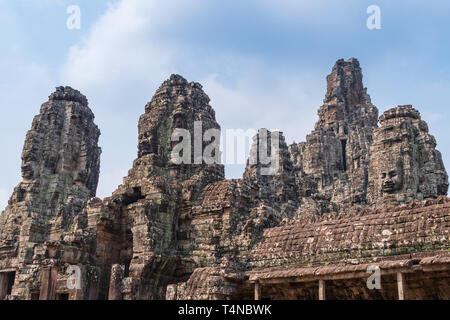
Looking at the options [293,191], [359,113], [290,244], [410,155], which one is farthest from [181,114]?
[359,113]

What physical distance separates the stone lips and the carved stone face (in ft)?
0.18

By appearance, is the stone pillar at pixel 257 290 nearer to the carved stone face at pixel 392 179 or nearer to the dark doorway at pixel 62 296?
the dark doorway at pixel 62 296

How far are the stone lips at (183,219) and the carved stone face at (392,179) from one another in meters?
0.06

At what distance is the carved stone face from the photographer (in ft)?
97.9

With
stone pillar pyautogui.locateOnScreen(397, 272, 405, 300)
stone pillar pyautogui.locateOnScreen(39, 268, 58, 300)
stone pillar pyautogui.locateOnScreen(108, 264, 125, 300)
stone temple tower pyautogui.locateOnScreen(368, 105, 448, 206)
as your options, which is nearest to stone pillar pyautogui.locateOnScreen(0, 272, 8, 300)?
stone pillar pyautogui.locateOnScreen(39, 268, 58, 300)

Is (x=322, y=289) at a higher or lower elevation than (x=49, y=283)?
lower

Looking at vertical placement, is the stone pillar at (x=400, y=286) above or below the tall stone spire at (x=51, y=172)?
below

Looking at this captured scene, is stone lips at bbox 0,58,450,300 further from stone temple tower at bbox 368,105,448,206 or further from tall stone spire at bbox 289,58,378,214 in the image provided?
tall stone spire at bbox 289,58,378,214

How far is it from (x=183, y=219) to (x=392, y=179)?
1470 centimetres

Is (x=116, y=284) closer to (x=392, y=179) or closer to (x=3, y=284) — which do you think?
(x=3, y=284)

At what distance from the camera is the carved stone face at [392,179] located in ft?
97.9

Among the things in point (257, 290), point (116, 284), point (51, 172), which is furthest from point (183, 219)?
point (51, 172)

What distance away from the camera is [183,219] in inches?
781

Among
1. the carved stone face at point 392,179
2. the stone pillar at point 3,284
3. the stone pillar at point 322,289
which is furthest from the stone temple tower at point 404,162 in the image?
the stone pillar at point 3,284
